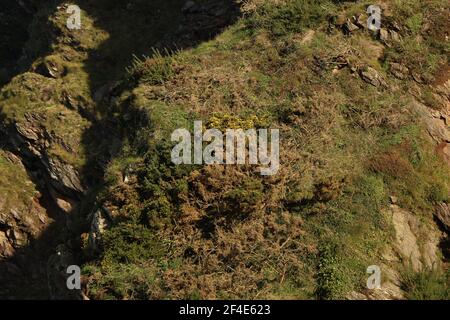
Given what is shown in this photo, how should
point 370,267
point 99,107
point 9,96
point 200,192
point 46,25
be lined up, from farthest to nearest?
point 46,25 → point 9,96 → point 99,107 → point 200,192 → point 370,267

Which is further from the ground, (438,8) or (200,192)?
(438,8)

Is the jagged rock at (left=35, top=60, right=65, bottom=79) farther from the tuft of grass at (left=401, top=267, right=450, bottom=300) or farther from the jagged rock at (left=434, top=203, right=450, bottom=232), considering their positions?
the tuft of grass at (left=401, top=267, right=450, bottom=300)

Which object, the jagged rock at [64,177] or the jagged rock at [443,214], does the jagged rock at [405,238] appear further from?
the jagged rock at [64,177]

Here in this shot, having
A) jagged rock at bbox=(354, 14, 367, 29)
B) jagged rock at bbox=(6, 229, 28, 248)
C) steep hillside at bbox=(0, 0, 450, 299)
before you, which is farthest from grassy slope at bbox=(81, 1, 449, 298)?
jagged rock at bbox=(6, 229, 28, 248)

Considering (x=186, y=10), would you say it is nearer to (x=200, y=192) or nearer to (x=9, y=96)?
(x=9, y=96)

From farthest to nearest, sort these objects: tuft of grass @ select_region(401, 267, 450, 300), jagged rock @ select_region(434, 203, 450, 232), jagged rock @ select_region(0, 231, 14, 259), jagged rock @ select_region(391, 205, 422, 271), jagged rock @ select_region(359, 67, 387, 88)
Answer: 1. jagged rock @ select_region(0, 231, 14, 259)
2. jagged rock @ select_region(359, 67, 387, 88)
3. jagged rock @ select_region(434, 203, 450, 232)
4. jagged rock @ select_region(391, 205, 422, 271)
5. tuft of grass @ select_region(401, 267, 450, 300)
